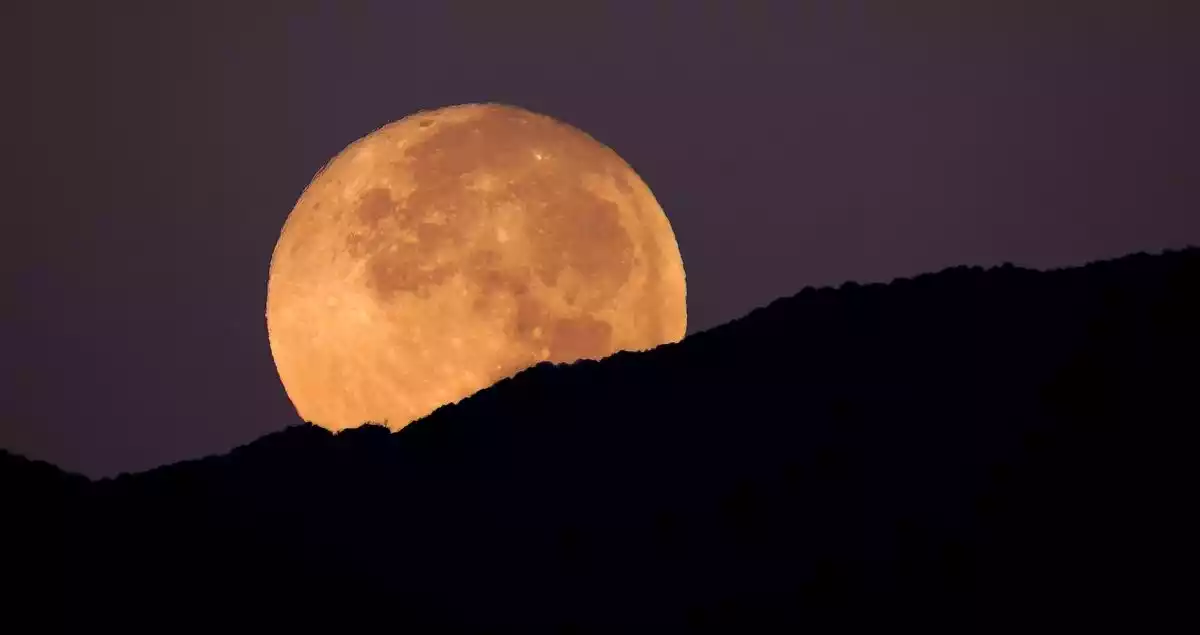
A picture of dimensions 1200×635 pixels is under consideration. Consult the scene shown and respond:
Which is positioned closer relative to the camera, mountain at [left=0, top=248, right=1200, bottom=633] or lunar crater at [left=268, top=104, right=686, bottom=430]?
mountain at [left=0, top=248, right=1200, bottom=633]

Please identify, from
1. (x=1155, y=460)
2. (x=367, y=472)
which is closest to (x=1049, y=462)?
(x=1155, y=460)

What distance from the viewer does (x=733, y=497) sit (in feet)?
43.9

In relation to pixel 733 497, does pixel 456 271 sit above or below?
above

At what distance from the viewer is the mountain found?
470 inches

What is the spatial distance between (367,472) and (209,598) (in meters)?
2.84

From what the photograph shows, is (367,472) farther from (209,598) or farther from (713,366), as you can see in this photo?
(713,366)

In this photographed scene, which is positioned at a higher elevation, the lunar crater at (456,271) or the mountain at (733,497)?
the lunar crater at (456,271)

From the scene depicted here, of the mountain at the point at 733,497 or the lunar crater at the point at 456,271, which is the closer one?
the mountain at the point at 733,497

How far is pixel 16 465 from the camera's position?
14703 millimetres

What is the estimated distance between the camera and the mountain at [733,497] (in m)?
11.9

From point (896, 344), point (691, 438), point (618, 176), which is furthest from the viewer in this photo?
point (618, 176)

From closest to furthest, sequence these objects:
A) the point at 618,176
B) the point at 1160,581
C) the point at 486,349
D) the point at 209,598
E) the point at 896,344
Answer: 1. the point at 1160,581
2. the point at 209,598
3. the point at 896,344
4. the point at 486,349
5. the point at 618,176

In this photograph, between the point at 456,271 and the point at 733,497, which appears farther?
the point at 456,271

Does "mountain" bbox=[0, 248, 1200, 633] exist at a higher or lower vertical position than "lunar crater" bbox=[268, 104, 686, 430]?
lower
